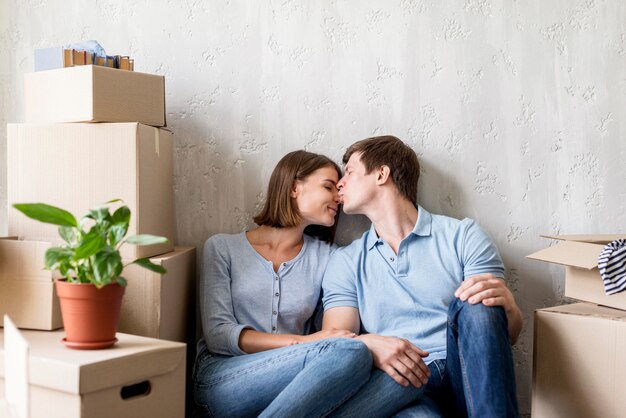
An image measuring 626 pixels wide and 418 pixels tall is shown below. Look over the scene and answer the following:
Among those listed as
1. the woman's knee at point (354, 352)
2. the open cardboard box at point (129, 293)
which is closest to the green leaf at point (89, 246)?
the open cardboard box at point (129, 293)

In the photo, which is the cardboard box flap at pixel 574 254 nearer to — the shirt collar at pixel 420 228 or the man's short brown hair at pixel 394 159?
the shirt collar at pixel 420 228

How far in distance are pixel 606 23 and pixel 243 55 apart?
1045 millimetres

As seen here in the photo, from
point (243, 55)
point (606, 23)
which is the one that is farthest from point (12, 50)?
point (606, 23)

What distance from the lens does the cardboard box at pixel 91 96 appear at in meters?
1.70

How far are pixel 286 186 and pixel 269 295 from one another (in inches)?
12.2

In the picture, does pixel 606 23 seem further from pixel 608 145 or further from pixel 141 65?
pixel 141 65

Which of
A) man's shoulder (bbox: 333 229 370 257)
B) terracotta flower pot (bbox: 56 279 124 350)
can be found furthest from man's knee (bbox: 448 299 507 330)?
terracotta flower pot (bbox: 56 279 124 350)

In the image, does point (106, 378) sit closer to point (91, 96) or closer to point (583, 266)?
point (91, 96)

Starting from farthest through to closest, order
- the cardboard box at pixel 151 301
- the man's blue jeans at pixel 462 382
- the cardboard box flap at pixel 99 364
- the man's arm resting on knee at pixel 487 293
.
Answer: the cardboard box at pixel 151 301 < the man's arm resting on knee at pixel 487 293 < the man's blue jeans at pixel 462 382 < the cardboard box flap at pixel 99 364

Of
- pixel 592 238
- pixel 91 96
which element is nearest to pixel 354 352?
pixel 592 238

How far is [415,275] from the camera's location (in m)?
1.86

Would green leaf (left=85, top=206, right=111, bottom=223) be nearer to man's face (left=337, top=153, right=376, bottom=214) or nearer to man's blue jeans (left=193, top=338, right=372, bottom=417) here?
man's blue jeans (left=193, top=338, right=372, bottom=417)

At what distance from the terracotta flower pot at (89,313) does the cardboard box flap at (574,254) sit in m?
1.03

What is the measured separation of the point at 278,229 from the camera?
2.01 m
